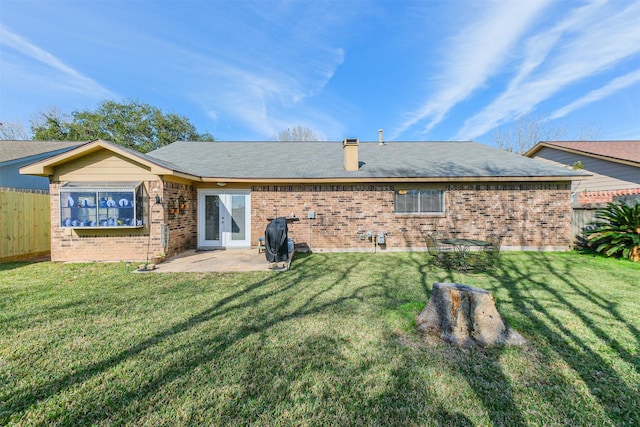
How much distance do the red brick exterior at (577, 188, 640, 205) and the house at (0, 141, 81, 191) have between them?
Result: 2411 centimetres

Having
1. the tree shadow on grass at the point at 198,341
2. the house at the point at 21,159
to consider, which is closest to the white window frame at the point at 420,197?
the tree shadow on grass at the point at 198,341

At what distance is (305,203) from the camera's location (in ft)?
29.5

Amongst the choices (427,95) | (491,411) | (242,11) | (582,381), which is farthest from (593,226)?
(242,11)

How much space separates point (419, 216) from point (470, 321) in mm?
6179

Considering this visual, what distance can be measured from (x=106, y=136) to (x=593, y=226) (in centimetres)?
3387

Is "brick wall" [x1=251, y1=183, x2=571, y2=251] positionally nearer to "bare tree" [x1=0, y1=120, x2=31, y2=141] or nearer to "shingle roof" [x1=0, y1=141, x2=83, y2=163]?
"shingle roof" [x1=0, y1=141, x2=83, y2=163]

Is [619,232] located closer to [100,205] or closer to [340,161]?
[340,161]

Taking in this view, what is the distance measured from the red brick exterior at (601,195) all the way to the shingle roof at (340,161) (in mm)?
3164

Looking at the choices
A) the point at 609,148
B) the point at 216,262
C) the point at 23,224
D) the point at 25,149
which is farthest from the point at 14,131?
the point at 609,148

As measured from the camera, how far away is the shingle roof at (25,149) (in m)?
12.4

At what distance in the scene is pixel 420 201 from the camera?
29.6 ft

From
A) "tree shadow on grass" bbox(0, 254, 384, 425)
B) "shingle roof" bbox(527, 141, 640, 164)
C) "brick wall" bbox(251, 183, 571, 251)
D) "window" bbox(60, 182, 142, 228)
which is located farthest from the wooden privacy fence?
"shingle roof" bbox(527, 141, 640, 164)

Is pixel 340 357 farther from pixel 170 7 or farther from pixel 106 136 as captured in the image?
pixel 106 136

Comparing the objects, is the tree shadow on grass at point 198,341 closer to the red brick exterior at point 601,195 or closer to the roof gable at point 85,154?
the roof gable at point 85,154
